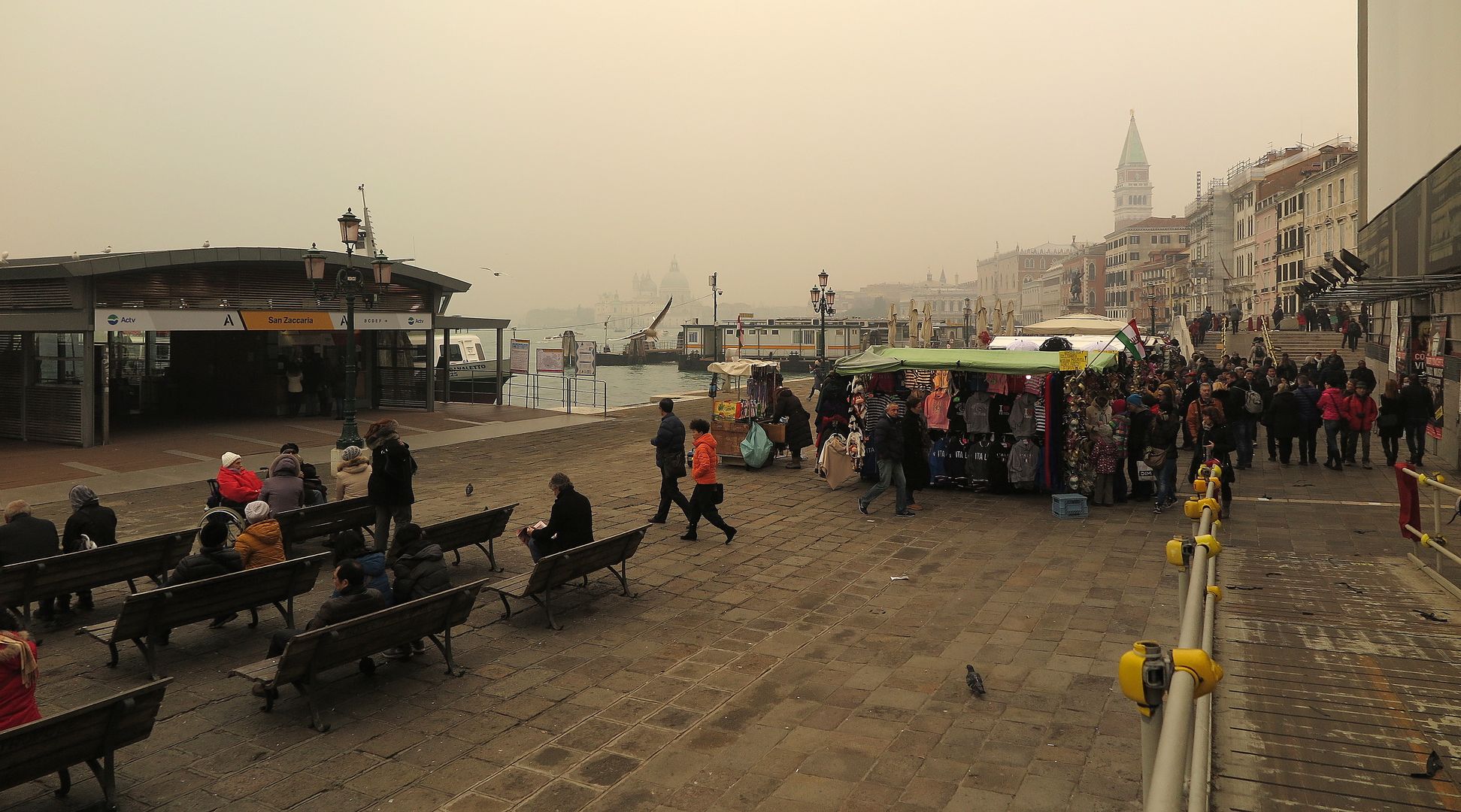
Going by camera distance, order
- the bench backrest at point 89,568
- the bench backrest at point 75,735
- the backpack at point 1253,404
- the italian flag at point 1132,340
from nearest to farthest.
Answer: the bench backrest at point 75,735
the bench backrest at point 89,568
the italian flag at point 1132,340
the backpack at point 1253,404

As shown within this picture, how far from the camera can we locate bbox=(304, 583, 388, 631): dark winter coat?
674 centimetres

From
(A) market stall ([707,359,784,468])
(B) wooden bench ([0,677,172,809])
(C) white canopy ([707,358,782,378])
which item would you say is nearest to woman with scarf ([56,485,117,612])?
(B) wooden bench ([0,677,172,809])

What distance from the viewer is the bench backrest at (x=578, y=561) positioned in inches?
328

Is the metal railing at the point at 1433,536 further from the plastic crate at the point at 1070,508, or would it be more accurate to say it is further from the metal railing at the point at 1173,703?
the metal railing at the point at 1173,703

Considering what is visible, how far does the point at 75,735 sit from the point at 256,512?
379 centimetres

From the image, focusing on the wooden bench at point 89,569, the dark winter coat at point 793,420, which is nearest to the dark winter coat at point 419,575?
the wooden bench at point 89,569

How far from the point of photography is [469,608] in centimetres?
751

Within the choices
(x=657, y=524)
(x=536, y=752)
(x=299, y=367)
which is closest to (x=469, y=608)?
(x=536, y=752)

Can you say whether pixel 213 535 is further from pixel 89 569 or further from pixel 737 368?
pixel 737 368

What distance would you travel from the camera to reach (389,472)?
34.3 ft

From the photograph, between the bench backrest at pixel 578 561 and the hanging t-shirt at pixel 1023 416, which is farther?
the hanging t-shirt at pixel 1023 416

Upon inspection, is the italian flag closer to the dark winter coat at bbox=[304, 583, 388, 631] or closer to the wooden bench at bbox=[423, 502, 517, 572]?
the wooden bench at bbox=[423, 502, 517, 572]

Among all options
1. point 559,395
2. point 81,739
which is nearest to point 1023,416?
point 81,739

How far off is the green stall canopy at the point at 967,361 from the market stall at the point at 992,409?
0.02m
